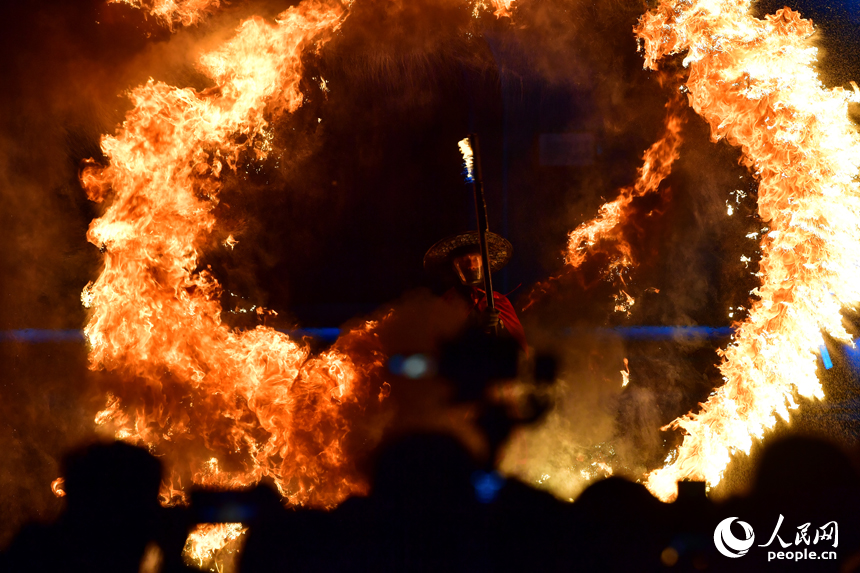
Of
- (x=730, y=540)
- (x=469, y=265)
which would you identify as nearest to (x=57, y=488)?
(x=469, y=265)

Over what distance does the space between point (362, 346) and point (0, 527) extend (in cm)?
429

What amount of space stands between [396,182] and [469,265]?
234cm

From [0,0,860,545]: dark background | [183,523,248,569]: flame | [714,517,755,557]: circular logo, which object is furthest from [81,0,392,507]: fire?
[714,517,755,557]: circular logo

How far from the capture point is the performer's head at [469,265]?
15.0ft

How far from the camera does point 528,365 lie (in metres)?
4.82

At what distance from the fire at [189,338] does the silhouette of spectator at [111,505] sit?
151 cm

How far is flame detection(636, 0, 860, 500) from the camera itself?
4121mm

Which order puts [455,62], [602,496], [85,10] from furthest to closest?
[455,62] → [85,10] → [602,496]

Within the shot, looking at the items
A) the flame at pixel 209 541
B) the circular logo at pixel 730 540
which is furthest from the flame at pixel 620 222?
the flame at pixel 209 541

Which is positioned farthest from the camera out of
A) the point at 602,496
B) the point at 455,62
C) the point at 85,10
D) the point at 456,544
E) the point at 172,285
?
the point at 455,62

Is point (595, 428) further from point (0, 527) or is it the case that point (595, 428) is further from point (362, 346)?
point (0, 527)

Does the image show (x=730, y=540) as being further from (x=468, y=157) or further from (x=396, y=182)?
(x=396, y=182)

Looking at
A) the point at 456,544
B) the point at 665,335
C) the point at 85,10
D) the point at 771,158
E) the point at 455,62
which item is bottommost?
the point at 665,335

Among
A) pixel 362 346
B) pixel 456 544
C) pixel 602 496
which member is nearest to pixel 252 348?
pixel 362 346
